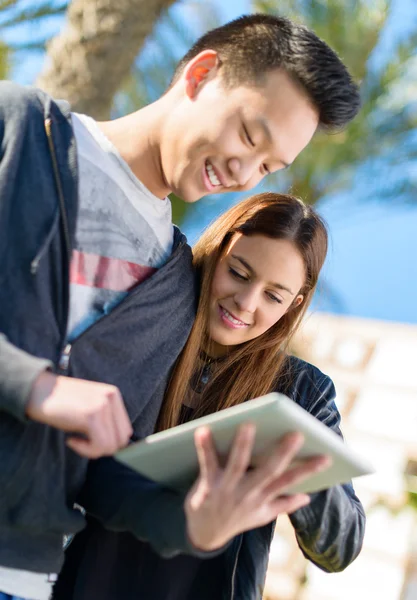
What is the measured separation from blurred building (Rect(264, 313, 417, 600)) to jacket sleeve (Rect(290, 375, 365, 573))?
356 centimetres

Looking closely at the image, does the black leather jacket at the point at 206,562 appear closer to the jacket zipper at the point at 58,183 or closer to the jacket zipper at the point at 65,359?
the jacket zipper at the point at 65,359

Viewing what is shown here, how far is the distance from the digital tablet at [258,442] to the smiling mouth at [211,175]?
591mm

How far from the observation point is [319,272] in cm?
311

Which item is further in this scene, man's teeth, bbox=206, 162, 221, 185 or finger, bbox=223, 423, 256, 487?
man's teeth, bbox=206, 162, 221, 185

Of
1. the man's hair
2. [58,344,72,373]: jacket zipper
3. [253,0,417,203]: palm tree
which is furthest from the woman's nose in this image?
[253,0,417,203]: palm tree

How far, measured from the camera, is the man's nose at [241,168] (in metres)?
2.11

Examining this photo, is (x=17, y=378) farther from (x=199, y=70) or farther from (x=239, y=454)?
(x=199, y=70)

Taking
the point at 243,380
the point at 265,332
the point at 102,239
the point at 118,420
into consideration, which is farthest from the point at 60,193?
the point at 265,332

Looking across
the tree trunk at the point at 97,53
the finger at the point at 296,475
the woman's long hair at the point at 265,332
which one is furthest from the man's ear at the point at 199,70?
the tree trunk at the point at 97,53

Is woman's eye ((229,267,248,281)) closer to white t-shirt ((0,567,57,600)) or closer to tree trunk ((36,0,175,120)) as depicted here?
white t-shirt ((0,567,57,600))

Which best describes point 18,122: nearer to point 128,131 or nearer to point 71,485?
point 128,131

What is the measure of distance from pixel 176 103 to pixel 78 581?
1.24m

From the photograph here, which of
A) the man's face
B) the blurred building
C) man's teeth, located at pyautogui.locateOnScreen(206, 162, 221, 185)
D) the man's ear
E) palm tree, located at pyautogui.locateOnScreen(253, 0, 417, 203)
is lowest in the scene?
the blurred building

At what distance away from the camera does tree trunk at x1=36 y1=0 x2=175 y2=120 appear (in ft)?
16.7
